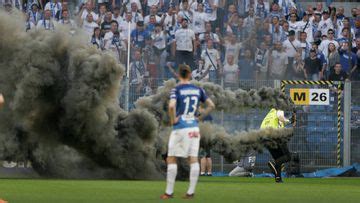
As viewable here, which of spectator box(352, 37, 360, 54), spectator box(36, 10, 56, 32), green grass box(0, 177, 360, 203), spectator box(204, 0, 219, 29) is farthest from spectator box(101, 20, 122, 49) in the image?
green grass box(0, 177, 360, 203)

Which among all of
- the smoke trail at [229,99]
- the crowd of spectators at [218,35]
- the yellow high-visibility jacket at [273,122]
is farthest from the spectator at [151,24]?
the yellow high-visibility jacket at [273,122]

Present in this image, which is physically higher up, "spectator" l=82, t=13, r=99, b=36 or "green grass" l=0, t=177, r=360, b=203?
A: "spectator" l=82, t=13, r=99, b=36

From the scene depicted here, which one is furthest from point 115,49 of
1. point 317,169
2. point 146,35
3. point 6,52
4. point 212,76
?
point 317,169

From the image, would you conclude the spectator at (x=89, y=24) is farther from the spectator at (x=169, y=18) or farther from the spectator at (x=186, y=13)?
the spectator at (x=186, y=13)

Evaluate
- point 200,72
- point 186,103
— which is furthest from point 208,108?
point 200,72

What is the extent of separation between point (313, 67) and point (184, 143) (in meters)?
16.9

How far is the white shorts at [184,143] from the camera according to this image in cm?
1845

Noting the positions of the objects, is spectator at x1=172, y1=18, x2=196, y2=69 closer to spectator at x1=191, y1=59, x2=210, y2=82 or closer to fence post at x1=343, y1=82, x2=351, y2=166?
spectator at x1=191, y1=59, x2=210, y2=82

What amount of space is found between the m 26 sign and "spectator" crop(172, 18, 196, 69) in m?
3.70

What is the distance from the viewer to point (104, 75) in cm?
2842

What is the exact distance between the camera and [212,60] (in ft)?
112

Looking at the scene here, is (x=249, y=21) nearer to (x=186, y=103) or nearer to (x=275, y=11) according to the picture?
(x=275, y=11)

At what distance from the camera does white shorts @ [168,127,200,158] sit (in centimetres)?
1845

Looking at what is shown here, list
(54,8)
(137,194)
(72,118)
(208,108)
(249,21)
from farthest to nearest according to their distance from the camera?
(54,8) → (249,21) → (72,118) → (137,194) → (208,108)
